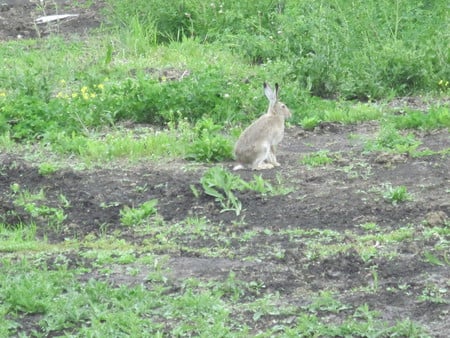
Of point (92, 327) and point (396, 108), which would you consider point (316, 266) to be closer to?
point (92, 327)

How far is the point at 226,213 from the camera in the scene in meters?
9.25

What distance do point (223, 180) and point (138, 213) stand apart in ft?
2.59

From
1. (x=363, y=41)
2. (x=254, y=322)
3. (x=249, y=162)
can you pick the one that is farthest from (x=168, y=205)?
(x=363, y=41)

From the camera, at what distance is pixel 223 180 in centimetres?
957

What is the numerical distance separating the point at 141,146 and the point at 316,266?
12.1 ft

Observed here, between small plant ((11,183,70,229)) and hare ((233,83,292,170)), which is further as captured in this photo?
hare ((233,83,292,170))

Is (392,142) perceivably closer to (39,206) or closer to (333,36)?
(333,36)

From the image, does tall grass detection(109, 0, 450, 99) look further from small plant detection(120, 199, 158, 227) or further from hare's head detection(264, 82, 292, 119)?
small plant detection(120, 199, 158, 227)

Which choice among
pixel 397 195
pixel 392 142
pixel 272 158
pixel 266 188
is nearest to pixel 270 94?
pixel 272 158

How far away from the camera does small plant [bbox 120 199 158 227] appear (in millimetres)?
9180

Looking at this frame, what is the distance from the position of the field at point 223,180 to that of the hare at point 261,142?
0.50 ft

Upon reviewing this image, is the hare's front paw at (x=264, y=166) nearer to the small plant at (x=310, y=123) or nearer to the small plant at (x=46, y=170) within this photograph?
the small plant at (x=310, y=123)

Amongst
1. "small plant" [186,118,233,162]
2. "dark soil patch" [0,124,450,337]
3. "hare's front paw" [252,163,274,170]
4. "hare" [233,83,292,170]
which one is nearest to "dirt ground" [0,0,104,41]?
"small plant" [186,118,233,162]

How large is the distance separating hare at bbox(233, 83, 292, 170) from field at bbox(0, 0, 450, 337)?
0.15 meters
